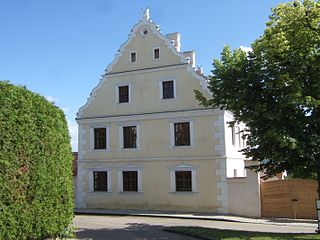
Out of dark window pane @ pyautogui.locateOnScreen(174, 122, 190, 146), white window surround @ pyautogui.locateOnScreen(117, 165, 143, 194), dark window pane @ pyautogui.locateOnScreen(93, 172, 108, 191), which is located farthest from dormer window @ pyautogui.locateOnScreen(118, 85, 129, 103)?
dark window pane @ pyautogui.locateOnScreen(93, 172, 108, 191)

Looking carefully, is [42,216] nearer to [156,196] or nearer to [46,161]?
[46,161]

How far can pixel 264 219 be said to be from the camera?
22.4 meters

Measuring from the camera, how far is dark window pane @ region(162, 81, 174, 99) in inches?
1040

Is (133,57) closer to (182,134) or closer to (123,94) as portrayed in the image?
(123,94)

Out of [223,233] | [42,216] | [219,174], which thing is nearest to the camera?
[42,216]

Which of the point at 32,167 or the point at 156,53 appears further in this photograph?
the point at 156,53

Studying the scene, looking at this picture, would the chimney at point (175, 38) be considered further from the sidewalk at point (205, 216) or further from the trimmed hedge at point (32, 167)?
the trimmed hedge at point (32, 167)

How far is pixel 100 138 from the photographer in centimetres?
2838

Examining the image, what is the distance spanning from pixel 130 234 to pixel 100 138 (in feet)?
41.1

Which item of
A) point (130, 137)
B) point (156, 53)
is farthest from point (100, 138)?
point (156, 53)

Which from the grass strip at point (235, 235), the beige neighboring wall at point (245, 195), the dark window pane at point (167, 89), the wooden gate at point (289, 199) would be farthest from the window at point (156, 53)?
the grass strip at point (235, 235)

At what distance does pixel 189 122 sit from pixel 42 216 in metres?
15.8

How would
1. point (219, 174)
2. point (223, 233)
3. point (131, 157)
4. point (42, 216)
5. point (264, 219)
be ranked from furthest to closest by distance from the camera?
1. point (131, 157)
2. point (219, 174)
3. point (264, 219)
4. point (223, 233)
5. point (42, 216)

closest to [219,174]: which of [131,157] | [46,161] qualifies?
[131,157]
